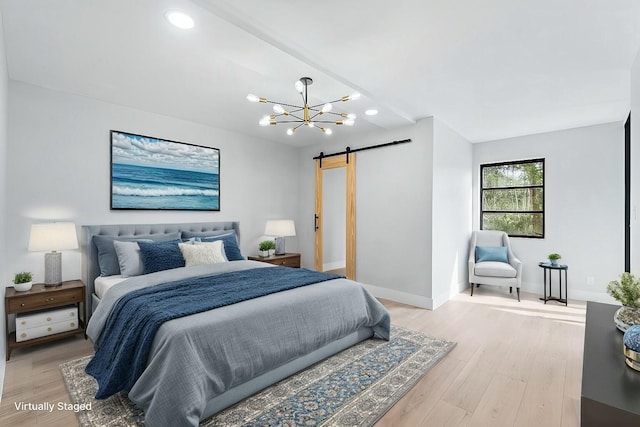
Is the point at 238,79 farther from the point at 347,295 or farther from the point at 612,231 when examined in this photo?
the point at 612,231

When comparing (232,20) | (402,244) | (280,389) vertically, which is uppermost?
(232,20)

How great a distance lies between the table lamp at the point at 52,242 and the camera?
2.86 meters

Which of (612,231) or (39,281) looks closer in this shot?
(39,281)

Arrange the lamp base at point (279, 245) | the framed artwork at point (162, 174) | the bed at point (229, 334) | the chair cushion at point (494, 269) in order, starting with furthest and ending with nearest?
the lamp base at point (279, 245), the chair cushion at point (494, 269), the framed artwork at point (162, 174), the bed at point (229, 334)

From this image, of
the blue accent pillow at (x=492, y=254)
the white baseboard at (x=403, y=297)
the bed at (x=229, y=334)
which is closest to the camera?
the bed at (x=229, y=334)

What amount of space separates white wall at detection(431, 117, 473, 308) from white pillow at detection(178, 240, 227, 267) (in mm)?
2750

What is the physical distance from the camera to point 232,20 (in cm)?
203

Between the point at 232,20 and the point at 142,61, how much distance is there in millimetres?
1104

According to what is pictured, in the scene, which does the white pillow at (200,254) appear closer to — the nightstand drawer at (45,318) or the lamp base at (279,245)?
the nightstand drawer at (45,318)

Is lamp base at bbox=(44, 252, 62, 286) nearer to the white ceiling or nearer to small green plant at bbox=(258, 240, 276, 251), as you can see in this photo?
the white ceiling

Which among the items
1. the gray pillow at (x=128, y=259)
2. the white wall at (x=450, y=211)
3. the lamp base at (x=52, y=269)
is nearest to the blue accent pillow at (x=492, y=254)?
the white wall at (x=450, y=211)

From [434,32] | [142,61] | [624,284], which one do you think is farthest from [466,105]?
[142,61]

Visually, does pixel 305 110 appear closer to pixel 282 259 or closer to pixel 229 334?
pixel 229 334

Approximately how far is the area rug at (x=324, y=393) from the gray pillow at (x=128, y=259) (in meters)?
0.84
